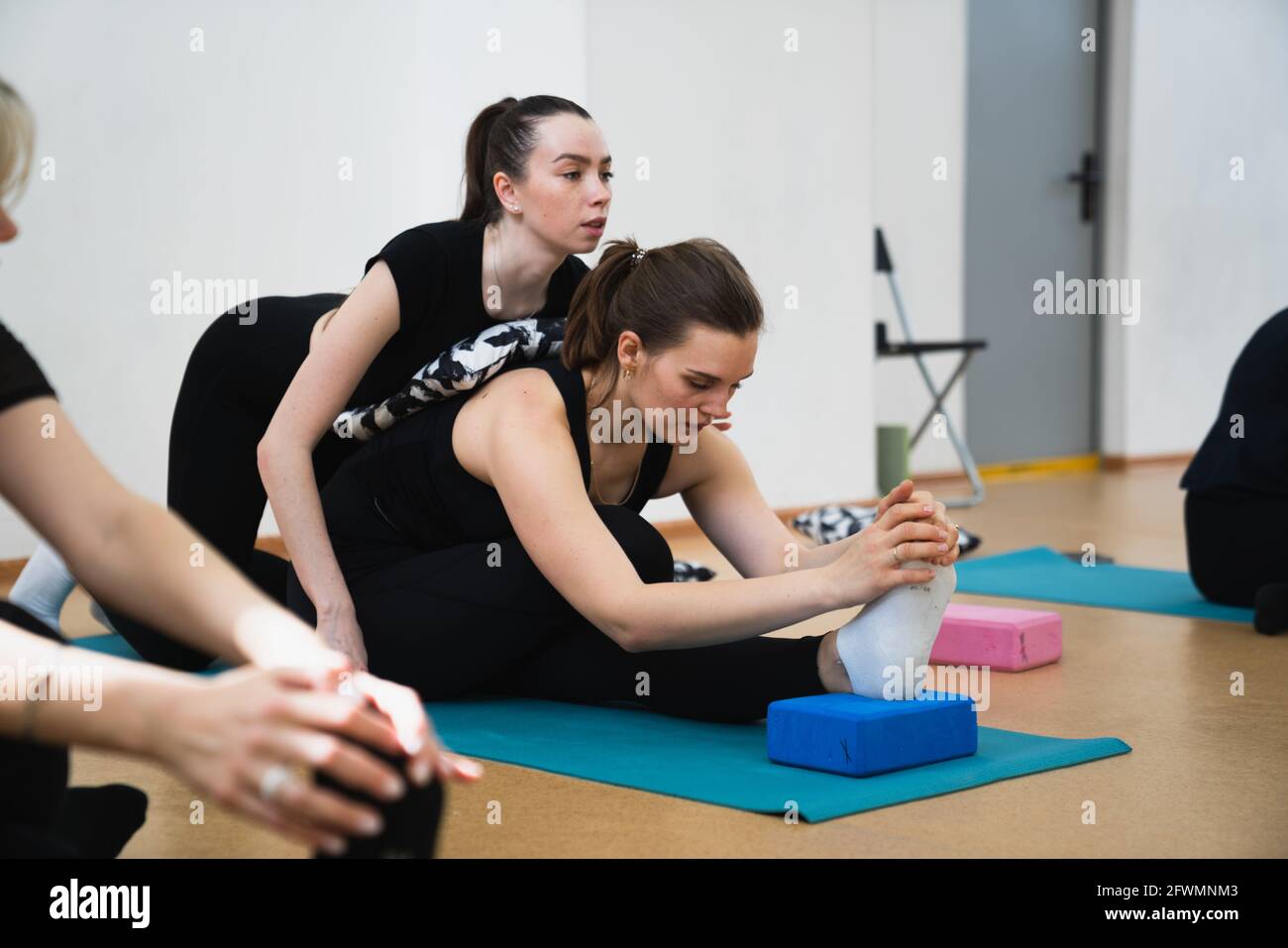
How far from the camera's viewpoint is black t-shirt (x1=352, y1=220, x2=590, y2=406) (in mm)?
2387

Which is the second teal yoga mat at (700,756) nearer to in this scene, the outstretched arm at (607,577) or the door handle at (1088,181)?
the outstretched arm at (607,577)

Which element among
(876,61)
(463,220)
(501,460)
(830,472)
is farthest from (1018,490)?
(501,460)

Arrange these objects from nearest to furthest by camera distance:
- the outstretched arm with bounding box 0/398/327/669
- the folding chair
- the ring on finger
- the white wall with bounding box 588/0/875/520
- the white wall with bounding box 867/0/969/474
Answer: the ring on finger → the outstretched arm with bounding box 0/398/327/669 → the white wall with bounding box 588/0/875/520 → the folding chair → the white wall with bounding box 867/0/969/474

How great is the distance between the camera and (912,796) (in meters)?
1.82

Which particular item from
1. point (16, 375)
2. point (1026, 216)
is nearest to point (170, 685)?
point (16, 375)

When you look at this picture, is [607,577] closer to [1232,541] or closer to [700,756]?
[700,756]

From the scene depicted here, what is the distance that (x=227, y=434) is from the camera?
2.69 meters

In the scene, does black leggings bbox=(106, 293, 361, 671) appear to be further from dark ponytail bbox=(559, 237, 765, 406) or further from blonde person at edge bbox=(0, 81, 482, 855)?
blonde person at edge bbox=(0, 81, 482, 855)

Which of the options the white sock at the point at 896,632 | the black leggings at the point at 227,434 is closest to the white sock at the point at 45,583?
the black leggings at the point at 227,434

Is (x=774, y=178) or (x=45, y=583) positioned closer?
(x=45, y=583)

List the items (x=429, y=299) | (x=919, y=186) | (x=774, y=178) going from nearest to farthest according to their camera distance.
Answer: (x=429, y=299) → (x=774, y=178) → (x=919, y=186)

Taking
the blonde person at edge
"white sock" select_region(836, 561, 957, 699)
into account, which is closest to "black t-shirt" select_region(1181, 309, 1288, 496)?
"white sock" select_region(836, 561, 957, 699)

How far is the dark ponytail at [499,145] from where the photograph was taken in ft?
8.39

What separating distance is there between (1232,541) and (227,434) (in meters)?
2.10
